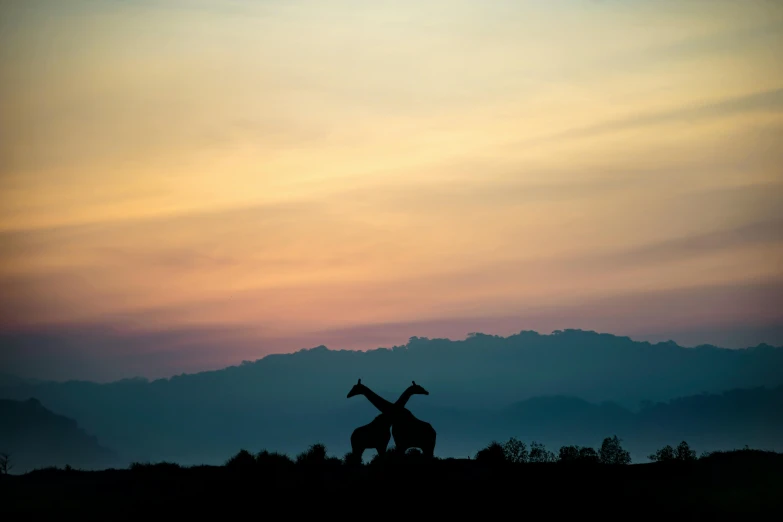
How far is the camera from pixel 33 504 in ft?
129

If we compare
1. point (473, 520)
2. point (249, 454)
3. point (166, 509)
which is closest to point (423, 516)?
point (473, 520)

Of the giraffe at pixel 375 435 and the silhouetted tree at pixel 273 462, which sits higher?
the giraffe at pixel 375 435

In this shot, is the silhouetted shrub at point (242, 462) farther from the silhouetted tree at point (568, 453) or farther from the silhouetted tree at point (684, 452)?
the silhouetted tree at point (684, 452)

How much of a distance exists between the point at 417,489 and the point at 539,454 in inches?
503

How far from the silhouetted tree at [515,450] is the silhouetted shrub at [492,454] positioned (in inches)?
9.2

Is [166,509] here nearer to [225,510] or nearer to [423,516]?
[225,510]

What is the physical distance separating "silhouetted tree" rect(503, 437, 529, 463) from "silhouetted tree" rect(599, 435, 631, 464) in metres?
4.08

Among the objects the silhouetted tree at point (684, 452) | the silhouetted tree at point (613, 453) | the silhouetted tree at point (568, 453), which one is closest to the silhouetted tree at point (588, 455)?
the silhouetted tree at point (568, 453)

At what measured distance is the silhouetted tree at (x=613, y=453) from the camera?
49188 mm

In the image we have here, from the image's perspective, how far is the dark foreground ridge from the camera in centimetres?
3781

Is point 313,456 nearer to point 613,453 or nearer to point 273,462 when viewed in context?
point 273,462

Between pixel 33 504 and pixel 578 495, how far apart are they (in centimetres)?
2333

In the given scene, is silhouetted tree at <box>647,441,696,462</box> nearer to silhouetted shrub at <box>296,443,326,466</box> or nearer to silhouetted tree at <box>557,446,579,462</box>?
silhouetted tree at <box>557,446,579,462</box>

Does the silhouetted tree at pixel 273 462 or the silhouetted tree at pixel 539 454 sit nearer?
the silhouetted tree at pixel 273 462
